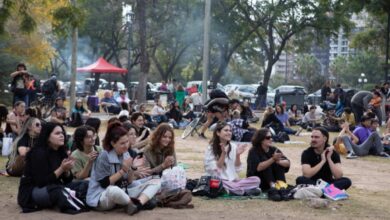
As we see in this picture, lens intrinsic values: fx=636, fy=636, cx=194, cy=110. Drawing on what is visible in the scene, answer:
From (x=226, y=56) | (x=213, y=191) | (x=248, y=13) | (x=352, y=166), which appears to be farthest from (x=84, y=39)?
(x=213, y=191)

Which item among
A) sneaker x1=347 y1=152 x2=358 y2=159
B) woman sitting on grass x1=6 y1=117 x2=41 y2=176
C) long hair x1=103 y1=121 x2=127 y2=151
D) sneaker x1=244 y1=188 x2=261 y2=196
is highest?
long hair x1=103 y1=121 x2=127 y2=151

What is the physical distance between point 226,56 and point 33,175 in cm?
3365

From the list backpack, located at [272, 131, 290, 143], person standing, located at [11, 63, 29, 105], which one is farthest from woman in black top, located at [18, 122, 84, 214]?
person standing, located at [11, 63, 29, 105]

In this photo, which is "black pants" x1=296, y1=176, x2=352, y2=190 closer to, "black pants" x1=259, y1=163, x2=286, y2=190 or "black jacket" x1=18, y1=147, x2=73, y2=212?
"black pants" x1=259, y1=163, x2=286, y2=190

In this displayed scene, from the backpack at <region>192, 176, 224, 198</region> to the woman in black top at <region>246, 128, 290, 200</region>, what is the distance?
1.86 feet

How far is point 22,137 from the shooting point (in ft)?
30.8

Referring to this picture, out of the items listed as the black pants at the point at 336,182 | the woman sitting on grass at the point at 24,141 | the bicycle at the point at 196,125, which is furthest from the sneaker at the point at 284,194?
the bicycle at the point at 196,125

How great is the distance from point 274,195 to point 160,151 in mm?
1625

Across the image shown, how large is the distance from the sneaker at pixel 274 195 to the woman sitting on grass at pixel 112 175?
192cm

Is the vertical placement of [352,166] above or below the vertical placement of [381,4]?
below

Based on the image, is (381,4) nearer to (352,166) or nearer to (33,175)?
(352,166)

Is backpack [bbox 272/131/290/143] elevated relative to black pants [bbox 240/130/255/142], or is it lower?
lower

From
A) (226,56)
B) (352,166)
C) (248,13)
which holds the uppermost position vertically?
(248,13)

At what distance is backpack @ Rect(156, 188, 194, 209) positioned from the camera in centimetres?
780
